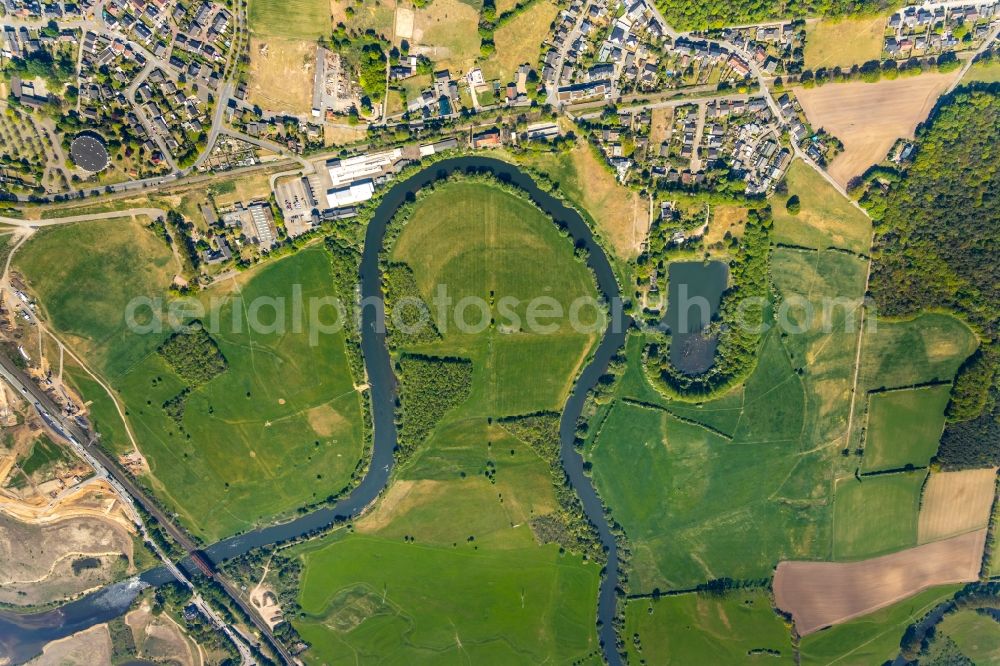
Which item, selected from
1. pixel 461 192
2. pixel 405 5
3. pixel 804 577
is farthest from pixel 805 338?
pixel 405 5

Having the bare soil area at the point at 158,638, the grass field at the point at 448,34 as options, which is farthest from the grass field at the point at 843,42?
the bare soil area at the point at 158,638

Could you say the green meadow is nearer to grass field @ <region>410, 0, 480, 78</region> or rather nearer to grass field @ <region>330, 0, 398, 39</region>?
grass field @ <region>410, 0, 480, 78</region>

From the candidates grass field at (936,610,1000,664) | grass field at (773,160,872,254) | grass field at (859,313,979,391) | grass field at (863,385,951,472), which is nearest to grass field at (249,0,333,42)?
grass field at (773,160,872,254)

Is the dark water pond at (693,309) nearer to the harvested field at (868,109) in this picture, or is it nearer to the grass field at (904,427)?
A: the harvested field at (868,109)

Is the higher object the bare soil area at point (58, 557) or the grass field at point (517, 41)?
the grass field at point (517, 41)

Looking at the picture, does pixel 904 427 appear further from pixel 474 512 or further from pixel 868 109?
pixel 474 512

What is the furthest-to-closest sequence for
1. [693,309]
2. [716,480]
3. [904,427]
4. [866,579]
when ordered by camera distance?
[866,579] < [904,427] < [716,480] < [693,309]

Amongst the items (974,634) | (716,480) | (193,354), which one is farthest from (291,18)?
(974,634)
